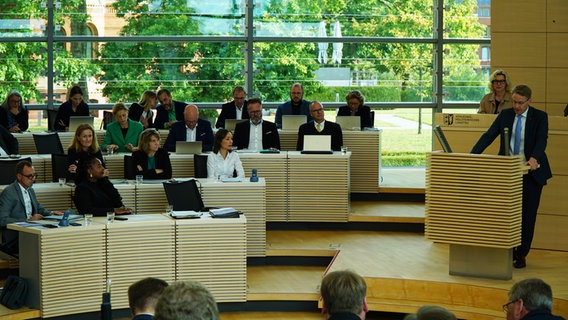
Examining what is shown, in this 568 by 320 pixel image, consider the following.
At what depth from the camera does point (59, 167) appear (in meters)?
9.91

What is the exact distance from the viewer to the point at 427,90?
591 inches

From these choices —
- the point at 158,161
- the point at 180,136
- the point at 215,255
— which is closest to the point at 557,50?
the point at 180,136

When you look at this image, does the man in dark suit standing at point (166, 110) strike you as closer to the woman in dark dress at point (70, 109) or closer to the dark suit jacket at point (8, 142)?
the woman in dark dress at point (70, 109)

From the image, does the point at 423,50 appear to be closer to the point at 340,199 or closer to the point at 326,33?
the point at 326,33

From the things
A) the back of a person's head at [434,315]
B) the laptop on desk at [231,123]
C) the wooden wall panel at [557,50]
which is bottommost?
the back of a person's head at [434,315]

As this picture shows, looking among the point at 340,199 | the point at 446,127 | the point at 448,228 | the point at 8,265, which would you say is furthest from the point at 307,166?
the point at 8,265

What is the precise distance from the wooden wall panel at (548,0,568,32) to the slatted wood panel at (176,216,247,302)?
15.7 feet

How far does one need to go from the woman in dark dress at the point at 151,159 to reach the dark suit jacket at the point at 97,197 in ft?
2.46

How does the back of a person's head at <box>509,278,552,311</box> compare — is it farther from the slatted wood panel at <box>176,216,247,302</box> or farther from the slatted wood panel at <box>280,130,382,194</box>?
the slatted wood panel at <box>280,130,382,194</box>

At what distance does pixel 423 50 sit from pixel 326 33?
156 cm

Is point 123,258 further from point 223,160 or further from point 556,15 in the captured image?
point 556,15

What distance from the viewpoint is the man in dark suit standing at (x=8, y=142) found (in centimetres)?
1112

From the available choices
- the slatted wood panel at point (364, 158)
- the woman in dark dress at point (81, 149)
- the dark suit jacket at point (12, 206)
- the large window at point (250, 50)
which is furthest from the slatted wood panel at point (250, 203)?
the large window at point (250, 50)

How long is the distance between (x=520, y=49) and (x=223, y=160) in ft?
12.5
